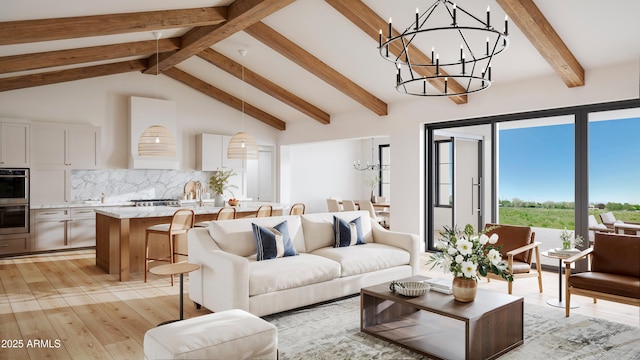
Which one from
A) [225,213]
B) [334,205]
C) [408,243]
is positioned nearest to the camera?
[408,243]

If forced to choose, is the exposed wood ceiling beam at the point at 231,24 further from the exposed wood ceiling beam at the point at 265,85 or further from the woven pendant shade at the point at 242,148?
the woven pendant shade at the point at 242,148

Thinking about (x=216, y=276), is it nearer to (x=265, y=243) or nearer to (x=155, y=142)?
(x=265, y=243)

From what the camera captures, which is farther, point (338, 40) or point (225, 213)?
point (338, 40)

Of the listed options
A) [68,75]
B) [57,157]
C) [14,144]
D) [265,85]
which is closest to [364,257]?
[265,85]

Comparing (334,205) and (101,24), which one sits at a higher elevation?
(101,24)

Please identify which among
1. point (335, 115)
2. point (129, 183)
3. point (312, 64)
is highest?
point (312, 64)

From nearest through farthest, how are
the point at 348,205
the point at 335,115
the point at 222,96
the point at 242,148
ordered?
the point at 242,148, the point at 348,205, the point at 335,115, the point at 222,96

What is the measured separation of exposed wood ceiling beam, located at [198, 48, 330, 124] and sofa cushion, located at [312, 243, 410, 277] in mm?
4435

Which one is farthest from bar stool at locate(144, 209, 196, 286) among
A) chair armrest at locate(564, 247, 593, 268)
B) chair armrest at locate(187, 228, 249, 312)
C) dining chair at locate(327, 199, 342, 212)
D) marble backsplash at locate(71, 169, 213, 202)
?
chair armrest at locate(564, 247, 593, 268)

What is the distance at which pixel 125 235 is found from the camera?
532 centimetres

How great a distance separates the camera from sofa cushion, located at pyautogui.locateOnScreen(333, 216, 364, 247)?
195 inches

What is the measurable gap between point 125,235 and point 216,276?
2.11m

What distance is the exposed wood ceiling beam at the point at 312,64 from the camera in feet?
20.5

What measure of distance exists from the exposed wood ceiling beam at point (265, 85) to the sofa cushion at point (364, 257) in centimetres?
444
